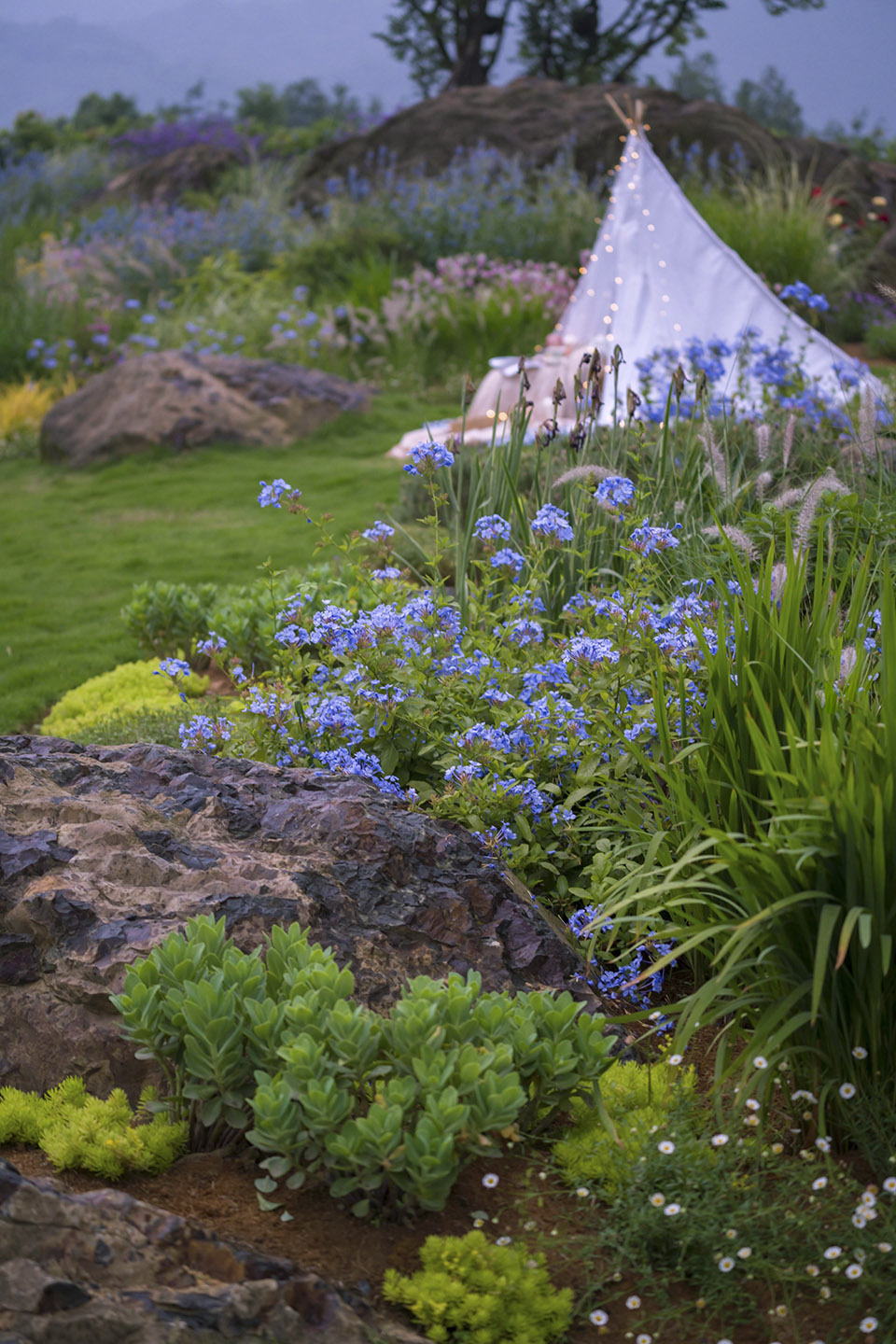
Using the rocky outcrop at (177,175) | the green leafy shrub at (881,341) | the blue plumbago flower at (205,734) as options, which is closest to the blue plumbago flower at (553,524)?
the blue plumbago flower at (205,734)

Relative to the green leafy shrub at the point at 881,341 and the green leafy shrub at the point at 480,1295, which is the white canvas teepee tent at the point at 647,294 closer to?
the green leafy shrub at the point at 881,341

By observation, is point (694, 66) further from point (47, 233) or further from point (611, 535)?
point (611, 535)

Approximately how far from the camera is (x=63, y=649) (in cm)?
689

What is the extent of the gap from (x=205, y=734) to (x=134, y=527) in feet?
21.0

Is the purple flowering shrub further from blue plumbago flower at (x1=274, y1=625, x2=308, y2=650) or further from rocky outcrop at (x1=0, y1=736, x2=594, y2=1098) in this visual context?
rocky outcrop at (x1=0, y1=736, x2=594, y2=1098)

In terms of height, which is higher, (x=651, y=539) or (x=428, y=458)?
(x=428, y=458)

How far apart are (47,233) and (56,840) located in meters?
19.0

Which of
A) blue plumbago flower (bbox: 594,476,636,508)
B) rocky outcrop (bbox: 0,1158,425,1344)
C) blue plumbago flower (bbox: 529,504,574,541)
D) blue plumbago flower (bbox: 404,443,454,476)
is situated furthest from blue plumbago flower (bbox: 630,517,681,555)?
rocky outcrop (bbox: 0,1158,425,1344)

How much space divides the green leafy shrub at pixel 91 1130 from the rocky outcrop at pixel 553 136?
19.4 metres

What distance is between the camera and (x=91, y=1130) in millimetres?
2109

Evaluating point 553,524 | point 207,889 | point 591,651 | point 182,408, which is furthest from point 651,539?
point 182,408

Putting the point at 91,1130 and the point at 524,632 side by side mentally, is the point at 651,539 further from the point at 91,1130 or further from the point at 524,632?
the point at 91,1130

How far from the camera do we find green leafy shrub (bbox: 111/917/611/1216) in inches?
74.7

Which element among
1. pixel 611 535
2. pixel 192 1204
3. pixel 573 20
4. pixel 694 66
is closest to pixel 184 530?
pixel 611 535
